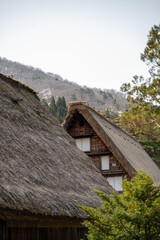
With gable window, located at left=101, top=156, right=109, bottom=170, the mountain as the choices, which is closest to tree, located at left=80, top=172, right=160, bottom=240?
gable window, located at left=101, top=156, right=109, bottom=170

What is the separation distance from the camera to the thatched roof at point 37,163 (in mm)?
7504

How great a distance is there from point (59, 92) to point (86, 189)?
121068 millimetres

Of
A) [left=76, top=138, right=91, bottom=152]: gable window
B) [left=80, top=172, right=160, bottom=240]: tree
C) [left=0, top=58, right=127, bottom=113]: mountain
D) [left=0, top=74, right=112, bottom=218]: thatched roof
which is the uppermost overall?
[left=0, top=58, right=127, bottom=113]: mountain

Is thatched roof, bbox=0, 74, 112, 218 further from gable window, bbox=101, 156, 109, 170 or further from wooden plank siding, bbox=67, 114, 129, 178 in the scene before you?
gable window, bbox=101, 156, 109, 170

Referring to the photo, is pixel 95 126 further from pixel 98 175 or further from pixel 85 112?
pixel 98 175

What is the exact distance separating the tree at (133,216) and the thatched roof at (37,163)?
0.83m

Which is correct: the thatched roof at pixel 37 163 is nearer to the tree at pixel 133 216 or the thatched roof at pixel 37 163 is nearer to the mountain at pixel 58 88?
the tree at pixel 133 216

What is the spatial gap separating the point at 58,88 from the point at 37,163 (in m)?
127

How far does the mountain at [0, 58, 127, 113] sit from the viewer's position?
379 ft

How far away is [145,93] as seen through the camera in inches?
700

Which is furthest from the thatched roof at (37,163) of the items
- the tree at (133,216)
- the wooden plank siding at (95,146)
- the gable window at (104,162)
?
the gable window at (104,162)

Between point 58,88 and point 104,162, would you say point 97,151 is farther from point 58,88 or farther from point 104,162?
point 58,88

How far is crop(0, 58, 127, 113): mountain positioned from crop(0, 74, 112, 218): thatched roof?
8327 cm

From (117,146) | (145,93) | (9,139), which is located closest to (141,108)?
(145,93)
